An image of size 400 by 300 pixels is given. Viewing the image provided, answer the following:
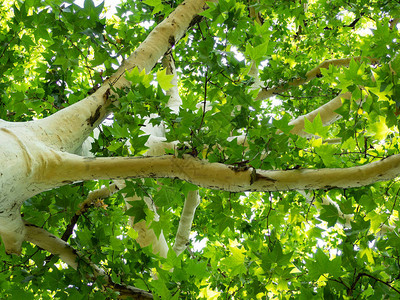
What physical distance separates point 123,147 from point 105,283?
85 cm

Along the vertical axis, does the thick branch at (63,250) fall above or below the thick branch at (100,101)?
below

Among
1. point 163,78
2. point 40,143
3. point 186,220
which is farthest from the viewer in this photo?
point 186,220

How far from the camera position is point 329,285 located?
1519 millimetres

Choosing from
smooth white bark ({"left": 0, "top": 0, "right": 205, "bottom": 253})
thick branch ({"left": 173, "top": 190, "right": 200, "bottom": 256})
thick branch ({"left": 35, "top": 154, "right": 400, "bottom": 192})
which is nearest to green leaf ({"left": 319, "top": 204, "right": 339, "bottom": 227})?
thick branch ({"left": 35, "top": 154, "right": 400, "bottom": 192})

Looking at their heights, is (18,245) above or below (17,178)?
below

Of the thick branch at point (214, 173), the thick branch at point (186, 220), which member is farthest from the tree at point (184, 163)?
the thick branch at point (186, 220)

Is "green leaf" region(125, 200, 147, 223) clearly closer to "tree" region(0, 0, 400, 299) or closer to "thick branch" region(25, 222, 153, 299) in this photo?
"tree" region(0, 0, 400, 299)

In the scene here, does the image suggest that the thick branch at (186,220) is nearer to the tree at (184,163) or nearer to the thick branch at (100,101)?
the tree at (184,163)

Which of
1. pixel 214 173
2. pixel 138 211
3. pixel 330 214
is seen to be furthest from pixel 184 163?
pixel 330 214

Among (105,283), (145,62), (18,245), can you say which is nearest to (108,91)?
(145,62)

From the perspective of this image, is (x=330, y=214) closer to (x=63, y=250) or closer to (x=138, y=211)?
(x=138, y=211)

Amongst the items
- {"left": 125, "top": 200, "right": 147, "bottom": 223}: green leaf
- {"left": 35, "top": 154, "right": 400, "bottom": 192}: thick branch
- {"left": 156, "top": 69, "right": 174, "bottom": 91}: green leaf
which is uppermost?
{"left": 156, "top": 69, "right": 174, "bottom": 91}: green leaf

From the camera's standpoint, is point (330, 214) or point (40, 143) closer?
point (40, 143)

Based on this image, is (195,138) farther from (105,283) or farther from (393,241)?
(393,241)
